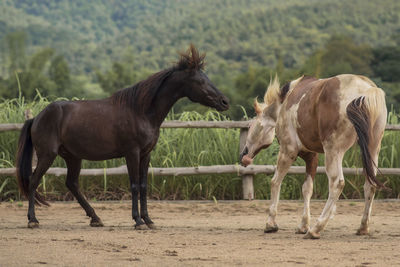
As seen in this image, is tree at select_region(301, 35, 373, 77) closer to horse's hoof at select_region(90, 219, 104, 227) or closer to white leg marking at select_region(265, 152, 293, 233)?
horse's hoof at select_region(90, 219, 104, 227)

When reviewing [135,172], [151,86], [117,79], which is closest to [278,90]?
[151,86]

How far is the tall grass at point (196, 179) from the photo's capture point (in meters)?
9.74

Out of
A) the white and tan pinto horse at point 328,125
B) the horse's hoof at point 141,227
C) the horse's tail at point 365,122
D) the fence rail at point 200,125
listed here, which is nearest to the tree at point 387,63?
the fence rail at point 200,125

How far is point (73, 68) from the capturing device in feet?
218

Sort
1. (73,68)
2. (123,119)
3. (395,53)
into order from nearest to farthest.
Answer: (123,119), (395,53), (73,68)

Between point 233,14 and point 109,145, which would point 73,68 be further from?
point 109,145

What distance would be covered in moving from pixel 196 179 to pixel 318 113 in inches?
156

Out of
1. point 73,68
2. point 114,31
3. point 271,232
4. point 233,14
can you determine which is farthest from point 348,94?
point 114,31

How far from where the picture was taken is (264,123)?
700 centimetres

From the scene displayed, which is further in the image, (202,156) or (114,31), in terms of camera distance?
(114,31)

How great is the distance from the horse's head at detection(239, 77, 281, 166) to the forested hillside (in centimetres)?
2088

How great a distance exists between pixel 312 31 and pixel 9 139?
53.6 metres

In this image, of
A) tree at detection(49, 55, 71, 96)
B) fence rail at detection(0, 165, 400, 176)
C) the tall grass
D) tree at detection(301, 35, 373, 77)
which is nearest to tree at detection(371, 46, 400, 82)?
tree at detection(301, 35, 373, 77)

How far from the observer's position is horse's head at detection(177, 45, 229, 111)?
277 inches
